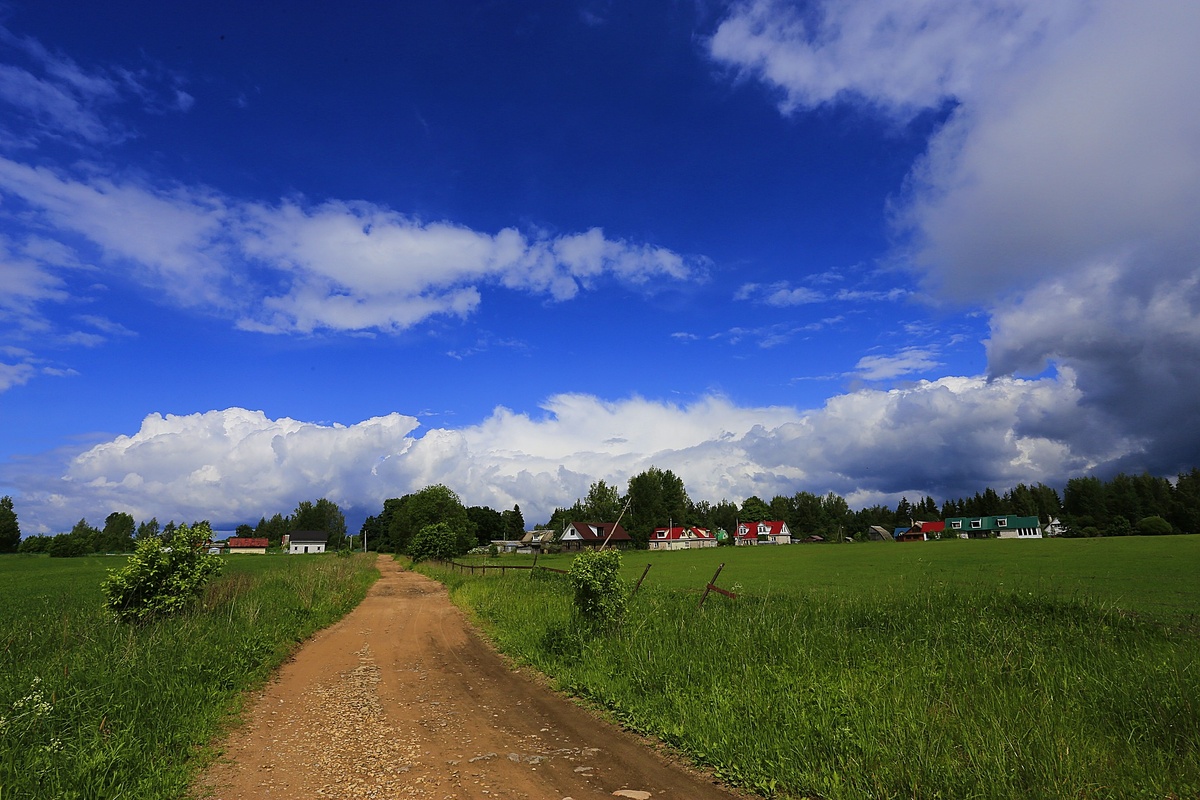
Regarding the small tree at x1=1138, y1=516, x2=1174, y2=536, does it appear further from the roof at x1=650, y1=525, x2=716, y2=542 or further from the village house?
the village house

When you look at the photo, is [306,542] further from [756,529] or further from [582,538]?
[756,529]

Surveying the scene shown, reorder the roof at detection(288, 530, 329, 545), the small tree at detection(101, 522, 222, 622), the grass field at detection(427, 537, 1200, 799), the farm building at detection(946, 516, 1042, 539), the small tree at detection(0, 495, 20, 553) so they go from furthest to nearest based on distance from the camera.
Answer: the roof at detection(288, 530, 329, 545), the farm building at detection(946, 516, 1042, 539), the small tree at detection(0, 495, 20, 553), the small tree at detection(101, 522, 222, 622), the grass field at detection(427, 537, 1200, 799)

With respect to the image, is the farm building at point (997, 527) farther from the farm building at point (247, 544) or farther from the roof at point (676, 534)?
the farm building at point (247, 544)

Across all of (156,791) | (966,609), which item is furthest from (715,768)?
(966,609)

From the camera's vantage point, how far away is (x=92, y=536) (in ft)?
354

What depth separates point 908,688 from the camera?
27.0ft

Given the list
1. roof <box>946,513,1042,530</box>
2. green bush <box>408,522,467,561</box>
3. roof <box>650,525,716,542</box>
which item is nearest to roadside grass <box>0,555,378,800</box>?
green bush <box>408,522,467,561</box>

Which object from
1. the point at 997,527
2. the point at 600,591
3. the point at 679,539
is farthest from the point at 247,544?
the point at 997,527

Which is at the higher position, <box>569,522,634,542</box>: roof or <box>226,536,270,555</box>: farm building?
<box>569,522,634,542</box>: roof

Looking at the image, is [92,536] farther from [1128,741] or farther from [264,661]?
[1128,741]

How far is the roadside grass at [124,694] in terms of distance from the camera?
6.22 metres

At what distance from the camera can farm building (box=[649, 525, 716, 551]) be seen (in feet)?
359

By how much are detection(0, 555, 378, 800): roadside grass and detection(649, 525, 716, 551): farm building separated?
98.5m

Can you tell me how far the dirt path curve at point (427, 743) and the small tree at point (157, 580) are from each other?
405 cm
